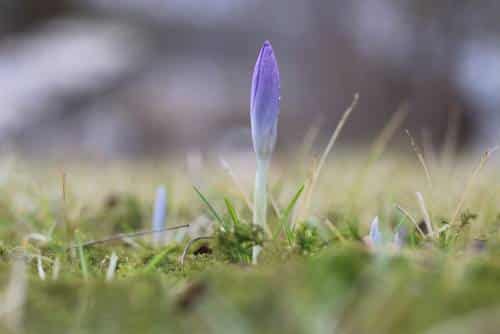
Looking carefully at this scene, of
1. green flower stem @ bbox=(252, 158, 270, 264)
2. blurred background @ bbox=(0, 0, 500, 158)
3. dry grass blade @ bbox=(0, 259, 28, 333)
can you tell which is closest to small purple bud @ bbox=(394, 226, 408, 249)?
green flower stem @ bbox=(252, 158, 270, 264)

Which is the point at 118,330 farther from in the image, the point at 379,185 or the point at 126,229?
the point at 379,185

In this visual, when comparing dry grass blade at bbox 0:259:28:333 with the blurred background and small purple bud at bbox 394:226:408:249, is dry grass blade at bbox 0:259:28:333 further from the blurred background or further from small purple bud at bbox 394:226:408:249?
the blurred background

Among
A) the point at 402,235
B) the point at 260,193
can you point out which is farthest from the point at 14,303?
the point at 402,235

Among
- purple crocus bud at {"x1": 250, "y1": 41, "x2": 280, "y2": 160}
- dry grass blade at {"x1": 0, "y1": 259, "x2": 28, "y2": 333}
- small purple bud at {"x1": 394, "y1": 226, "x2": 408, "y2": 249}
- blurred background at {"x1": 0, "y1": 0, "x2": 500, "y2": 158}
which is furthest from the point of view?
blurred background at {"x1": 0, "y1": 0, "x2": 500, "y2": 158}

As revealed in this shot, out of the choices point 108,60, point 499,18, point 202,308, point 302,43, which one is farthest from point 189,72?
point 202,308

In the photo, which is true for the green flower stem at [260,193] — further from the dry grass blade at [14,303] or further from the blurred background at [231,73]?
the blurred background at [231,73]

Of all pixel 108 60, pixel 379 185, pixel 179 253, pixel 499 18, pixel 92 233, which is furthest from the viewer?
pixel 108 60
